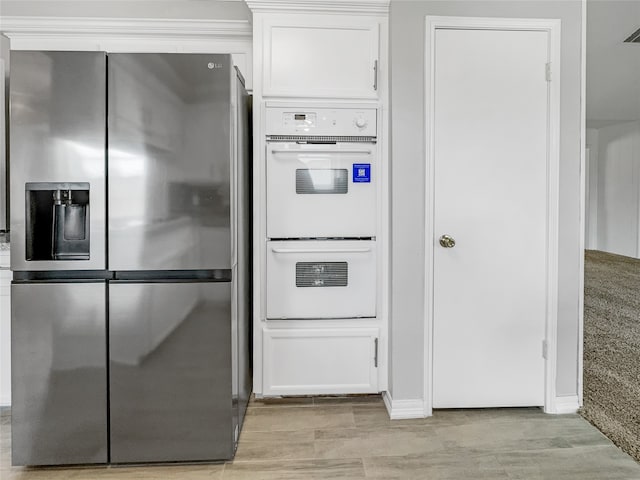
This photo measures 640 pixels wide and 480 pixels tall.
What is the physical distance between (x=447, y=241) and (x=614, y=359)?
1864 mm

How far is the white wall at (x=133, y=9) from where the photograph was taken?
7.83ft

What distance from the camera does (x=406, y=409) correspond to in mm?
2322

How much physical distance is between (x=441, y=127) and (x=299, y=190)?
848 millimetres

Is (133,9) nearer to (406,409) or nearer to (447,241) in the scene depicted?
(447,241)

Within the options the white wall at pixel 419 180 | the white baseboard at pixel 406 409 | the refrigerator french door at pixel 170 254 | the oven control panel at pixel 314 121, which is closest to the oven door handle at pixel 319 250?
the white wall at pixel 419 180

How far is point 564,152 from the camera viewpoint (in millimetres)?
2336

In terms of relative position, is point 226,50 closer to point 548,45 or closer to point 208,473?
point 548,45

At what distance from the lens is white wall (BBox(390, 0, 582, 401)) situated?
2.27 metres

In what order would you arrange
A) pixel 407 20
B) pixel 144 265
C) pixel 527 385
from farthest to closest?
pixel 527 385, pixel 407 20, pixel 144 265

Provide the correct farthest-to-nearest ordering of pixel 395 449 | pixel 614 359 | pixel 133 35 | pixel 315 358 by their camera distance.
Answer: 1. pixel 614 359
2. pixel 133 35
3. pixel 315 358
4. pixel 395 449

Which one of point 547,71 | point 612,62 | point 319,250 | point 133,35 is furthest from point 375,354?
point 612,62

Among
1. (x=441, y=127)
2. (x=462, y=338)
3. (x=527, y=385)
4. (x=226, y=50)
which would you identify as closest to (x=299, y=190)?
(x=441, y=127)

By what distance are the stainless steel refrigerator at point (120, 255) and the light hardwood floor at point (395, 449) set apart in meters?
0.22

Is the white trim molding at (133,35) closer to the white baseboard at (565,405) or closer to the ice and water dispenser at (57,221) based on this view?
the ice and water dispenser at (57,221)
